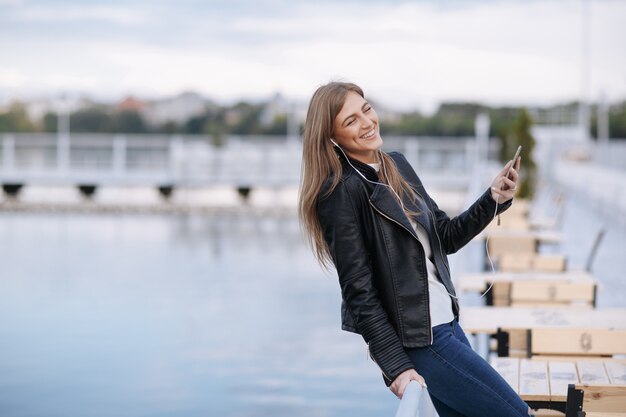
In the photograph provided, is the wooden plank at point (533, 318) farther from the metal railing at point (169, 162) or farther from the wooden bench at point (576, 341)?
the metal railing at point (169, 162)

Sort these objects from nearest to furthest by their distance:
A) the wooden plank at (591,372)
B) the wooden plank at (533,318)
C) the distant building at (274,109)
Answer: the wooden plank at (591,372)
the wooden plank at (533,318)
the distant building at (274,109)

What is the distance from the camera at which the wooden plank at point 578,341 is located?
170 inches

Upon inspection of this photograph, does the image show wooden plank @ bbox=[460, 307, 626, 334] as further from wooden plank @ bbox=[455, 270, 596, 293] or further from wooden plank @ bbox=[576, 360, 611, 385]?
wooden plank @ bbox=[455, 270, 596, 293]

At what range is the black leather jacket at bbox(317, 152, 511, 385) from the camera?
9.61 feet

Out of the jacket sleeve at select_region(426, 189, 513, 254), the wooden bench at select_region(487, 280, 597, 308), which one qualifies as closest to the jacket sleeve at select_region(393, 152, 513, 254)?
the jacket sleeve at select_region(426, 189, 513, 254)

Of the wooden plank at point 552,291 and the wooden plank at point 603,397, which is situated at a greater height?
the wooden plank at point 552,291

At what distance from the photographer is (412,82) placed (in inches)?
2399

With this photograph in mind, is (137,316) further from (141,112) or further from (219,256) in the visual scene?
(141,112)

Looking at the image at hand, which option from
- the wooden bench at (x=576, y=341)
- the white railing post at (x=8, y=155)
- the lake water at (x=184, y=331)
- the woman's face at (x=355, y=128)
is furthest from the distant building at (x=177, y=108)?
the woman's face at (x=355, y=128)

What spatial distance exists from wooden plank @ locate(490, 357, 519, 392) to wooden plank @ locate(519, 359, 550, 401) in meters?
0.02

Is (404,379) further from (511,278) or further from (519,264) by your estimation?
(519,264)

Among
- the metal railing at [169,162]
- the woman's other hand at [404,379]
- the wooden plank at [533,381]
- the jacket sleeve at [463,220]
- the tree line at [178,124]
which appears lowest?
the wooden plank at [533,381]

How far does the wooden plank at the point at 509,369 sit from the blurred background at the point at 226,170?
132 cm

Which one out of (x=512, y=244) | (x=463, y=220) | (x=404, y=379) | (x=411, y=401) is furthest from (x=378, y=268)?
(x=512, y=244)
